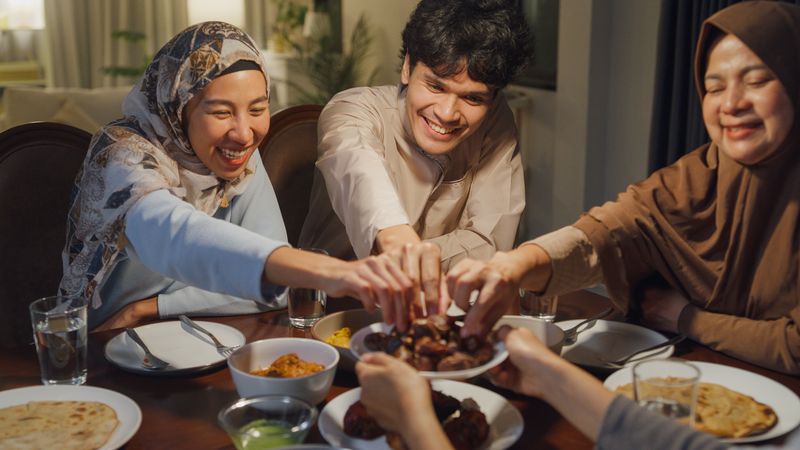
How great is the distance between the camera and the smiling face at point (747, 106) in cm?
155

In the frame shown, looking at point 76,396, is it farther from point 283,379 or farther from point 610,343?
point 610,343

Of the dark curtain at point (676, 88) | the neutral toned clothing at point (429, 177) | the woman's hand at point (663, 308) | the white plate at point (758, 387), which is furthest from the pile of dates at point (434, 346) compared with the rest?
the dark curtain at point (676, 88)

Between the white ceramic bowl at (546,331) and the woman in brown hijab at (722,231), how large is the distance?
5 centimetres

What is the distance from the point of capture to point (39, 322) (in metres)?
1.37

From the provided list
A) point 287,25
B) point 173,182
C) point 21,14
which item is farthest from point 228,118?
point 21,14

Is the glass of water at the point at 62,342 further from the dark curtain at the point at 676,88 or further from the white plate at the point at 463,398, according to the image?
the dark curtain at the point at 676,88

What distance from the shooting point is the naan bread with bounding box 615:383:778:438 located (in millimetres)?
1183

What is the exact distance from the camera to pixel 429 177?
2293 mm

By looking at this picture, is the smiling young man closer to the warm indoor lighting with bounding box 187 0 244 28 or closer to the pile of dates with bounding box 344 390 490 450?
the pile of dates with bounding box 344 390 490 450

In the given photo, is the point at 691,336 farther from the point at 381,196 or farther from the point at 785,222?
the point at 381,196

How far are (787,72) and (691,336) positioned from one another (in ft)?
1.71

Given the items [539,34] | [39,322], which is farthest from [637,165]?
[39,322]

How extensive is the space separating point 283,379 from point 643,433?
500 mm

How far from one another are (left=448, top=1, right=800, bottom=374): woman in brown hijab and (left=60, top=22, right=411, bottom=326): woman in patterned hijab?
1.80 feet
